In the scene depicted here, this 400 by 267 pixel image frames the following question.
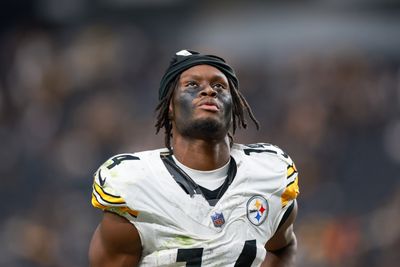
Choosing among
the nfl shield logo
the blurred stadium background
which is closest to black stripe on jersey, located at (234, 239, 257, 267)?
the nfl shield logo

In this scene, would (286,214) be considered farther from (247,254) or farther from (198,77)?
(198,77)

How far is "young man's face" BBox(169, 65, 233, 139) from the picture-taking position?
177 inches

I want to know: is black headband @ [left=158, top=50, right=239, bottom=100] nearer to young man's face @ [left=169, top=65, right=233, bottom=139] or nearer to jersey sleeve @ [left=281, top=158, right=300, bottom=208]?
young man's face @ [left=169, top=65, right=233, bottom=139]

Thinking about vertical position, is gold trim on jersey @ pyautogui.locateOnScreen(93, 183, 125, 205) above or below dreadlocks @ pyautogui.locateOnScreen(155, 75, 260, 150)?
below

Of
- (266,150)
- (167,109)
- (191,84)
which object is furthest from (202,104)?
(266,150)

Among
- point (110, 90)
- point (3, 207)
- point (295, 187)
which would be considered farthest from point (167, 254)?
point (110, 90)

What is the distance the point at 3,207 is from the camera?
36.1 ft

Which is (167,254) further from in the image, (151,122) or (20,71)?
(20,71)

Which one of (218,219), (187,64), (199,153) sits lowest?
(218,219)

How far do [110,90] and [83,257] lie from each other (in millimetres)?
2973

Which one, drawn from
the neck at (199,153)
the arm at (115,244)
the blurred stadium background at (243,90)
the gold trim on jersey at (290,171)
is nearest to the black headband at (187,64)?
the neck at (199,153)

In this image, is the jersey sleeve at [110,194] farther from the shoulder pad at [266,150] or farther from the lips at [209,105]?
the shoulder pad at [266,150]

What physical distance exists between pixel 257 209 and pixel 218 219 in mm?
226

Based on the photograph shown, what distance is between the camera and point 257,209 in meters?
4.52
